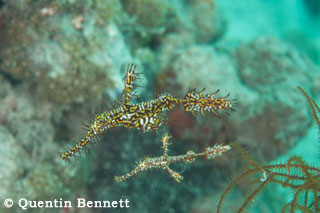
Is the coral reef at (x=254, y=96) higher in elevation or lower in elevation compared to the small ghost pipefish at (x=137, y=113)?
higher

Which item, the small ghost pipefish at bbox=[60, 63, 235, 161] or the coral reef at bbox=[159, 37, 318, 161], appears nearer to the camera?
the small ghost pipefish at bbox=[60, 63, 235, 161]

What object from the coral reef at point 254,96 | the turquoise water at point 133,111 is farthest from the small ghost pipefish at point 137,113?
→ the coral reef at point 254,96

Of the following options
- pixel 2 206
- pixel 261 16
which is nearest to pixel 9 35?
pixel 2 206

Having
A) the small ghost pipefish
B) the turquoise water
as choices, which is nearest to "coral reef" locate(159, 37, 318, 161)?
the turquoise water

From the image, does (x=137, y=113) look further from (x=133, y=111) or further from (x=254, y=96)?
(x=254, y=96)

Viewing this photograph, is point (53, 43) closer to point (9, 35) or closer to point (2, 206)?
point (9, 35)

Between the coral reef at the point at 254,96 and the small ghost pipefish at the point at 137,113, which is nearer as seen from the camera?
the small ghost pipefish at the point at 137,113

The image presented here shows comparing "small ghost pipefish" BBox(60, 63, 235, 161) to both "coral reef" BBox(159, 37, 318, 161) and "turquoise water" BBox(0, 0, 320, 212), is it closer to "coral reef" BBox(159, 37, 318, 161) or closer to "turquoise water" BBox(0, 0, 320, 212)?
"turquoise water" BBox(0, 0, 320, 212)

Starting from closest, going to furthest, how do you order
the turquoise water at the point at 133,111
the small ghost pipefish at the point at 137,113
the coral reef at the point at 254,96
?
the small ghost pipefish at the point at 137,113 → the turquoise water at the point at 133,111 → the coral reef at the point at 254,96

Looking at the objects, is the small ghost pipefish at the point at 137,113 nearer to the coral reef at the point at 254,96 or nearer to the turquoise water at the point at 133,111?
the turquoise water at the point at 133,111
